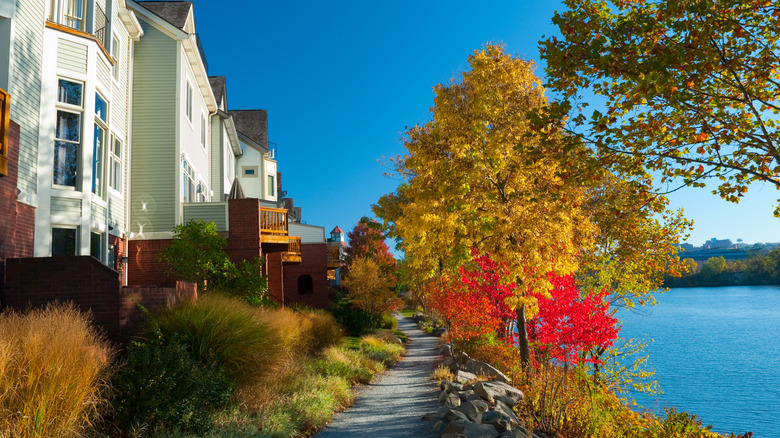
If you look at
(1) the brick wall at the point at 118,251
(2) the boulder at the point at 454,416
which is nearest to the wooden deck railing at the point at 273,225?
(1) the brick wall at the point at 118,251

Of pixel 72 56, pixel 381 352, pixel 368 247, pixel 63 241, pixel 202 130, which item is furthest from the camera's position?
pixel 368 247

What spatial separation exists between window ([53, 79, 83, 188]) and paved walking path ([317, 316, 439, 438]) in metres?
7.93

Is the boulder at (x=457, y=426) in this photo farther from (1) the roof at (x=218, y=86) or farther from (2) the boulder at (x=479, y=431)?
(1) the roof at (x=218, y=86)

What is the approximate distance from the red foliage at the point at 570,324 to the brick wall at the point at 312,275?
22.9m

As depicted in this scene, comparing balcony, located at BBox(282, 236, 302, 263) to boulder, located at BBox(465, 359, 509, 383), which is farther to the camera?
balcony, located at BBox(282, 236, 302, 263)

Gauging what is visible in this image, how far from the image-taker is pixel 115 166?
1536 cm

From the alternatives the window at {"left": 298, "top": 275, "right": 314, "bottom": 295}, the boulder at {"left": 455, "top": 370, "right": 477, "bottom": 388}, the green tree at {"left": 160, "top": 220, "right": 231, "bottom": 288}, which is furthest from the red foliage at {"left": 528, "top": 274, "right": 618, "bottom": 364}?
the window at {"left": 298, "top": 275, "right": 314, "bottom": 295}

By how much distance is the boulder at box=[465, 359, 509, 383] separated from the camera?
43.5ft

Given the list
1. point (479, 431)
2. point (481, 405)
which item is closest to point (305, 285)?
point (481, 405)

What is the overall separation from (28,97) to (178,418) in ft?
25.8

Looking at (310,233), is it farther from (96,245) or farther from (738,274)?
(738,274)

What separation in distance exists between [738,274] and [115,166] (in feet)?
272

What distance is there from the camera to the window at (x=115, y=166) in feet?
48.7

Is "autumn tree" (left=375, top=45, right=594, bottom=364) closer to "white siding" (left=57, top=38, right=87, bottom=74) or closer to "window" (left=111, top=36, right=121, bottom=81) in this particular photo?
"white siding" (left=57, top=38, right=87, bottom=74)
